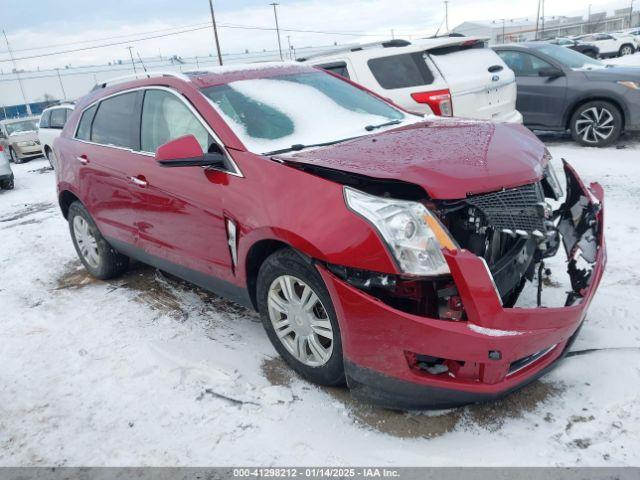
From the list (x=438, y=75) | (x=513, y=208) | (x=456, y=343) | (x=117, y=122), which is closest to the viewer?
(x=456, y=343)

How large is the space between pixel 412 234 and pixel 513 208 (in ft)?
1.86

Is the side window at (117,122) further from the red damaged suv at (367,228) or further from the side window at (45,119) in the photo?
the side window at (45,119)

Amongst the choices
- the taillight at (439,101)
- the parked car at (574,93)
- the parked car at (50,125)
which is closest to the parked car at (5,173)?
the parked car at (50,125)

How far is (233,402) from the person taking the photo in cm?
280

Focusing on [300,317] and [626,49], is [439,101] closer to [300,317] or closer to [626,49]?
[300,317]

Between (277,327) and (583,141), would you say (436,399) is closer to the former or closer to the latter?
(277,327)

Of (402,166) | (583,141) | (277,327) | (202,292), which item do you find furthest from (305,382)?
(583,141)

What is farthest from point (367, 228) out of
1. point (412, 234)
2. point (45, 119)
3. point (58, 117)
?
point (45, 119)

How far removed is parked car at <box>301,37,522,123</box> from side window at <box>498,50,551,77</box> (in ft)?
6.39

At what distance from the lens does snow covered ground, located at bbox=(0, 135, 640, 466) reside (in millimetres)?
2355

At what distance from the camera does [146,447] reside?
8.34 feet

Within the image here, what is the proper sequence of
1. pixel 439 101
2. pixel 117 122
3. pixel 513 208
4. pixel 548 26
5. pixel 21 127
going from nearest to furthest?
pixel 513 208 → pixel 117 122 → pixel 439 101 → pixel 21 127 → pixel 548 26

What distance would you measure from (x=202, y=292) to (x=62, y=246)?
281 cm

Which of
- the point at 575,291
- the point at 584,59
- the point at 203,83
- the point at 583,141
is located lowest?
the point at 583,141
